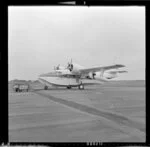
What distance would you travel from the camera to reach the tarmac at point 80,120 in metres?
1.40

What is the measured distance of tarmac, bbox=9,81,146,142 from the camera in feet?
4.60

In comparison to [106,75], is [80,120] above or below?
below

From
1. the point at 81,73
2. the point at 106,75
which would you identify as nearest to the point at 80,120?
the point at 106,75

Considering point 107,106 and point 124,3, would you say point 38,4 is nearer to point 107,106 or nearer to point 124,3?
point 124,3

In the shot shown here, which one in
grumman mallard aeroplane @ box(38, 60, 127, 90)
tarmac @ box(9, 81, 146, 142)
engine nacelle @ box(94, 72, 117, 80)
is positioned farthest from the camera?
engine nacelle @ box(94, 72, 117, 80)

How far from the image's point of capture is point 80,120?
6.62 ft

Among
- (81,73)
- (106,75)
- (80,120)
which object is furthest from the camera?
(81,73)

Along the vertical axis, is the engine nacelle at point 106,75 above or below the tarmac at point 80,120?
above

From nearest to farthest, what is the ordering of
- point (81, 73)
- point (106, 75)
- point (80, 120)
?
point (80, 120) < point (106, 75) < point (81, 73)

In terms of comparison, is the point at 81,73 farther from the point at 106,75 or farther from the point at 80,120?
the point at 80,120

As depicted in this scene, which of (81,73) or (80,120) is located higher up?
(81,73)

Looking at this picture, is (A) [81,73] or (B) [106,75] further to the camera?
(A) [81,73]

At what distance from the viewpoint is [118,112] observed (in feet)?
7.83
